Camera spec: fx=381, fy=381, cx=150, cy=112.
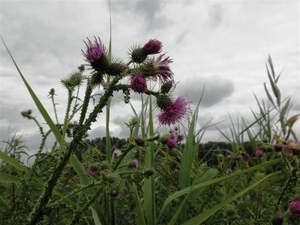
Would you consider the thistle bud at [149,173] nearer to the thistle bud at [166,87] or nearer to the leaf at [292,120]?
the thistle bud at [166,87]

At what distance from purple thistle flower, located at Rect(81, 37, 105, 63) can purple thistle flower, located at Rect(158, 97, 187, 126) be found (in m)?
0.49

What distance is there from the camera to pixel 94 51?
1318mm

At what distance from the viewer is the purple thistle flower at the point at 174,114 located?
5.69 ft

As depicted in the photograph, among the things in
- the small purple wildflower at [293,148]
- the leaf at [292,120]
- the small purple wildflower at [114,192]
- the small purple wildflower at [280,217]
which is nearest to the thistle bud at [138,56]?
the small purple wildflower at [114,192]

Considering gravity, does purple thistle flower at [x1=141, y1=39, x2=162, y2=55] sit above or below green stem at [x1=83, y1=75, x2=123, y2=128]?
above

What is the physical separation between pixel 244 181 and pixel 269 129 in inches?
72.8

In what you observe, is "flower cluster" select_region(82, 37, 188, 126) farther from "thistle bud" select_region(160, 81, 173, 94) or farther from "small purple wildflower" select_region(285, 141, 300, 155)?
"small purple wildflower" select_region(285, 141, 300, 155)

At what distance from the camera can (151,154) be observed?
6.70 ft

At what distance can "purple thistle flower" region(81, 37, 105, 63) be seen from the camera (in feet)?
4.30

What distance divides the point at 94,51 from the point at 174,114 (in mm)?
574

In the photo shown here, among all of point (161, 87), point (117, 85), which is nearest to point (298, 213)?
point (161, 87)

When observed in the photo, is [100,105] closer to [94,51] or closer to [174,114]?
[94,51]

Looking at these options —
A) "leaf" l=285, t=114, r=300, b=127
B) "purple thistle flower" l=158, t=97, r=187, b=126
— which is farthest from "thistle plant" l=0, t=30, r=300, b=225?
"leaf" l=285, t=114, r=300, b=127

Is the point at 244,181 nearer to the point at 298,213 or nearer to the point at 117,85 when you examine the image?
the point at 298,213
